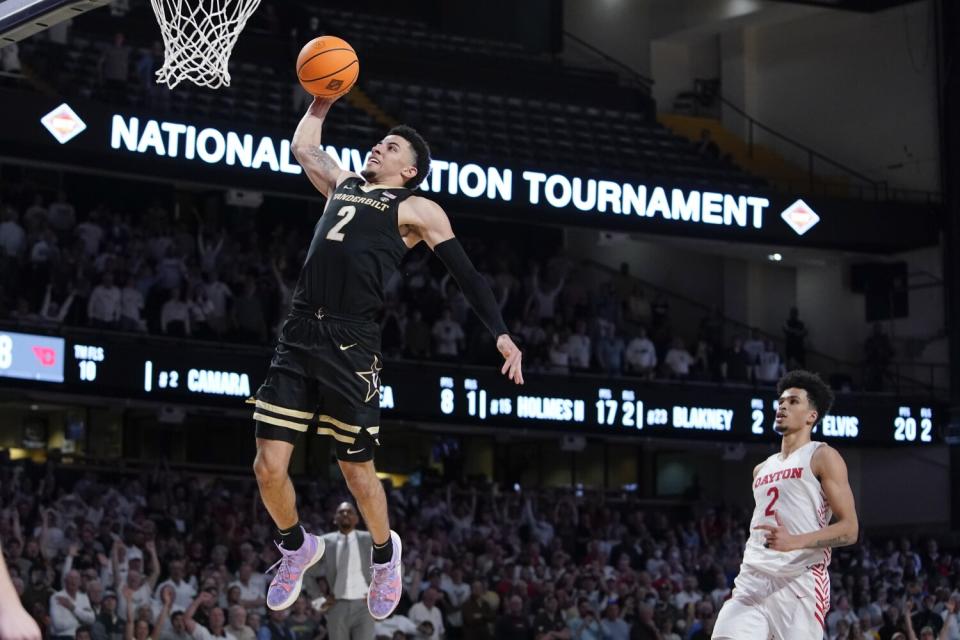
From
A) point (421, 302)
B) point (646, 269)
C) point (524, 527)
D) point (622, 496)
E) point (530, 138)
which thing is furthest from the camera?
point (646, 269)

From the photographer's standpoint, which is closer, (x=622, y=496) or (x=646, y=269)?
(x=622, y=496)

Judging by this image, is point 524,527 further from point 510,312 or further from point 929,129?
point 929,129

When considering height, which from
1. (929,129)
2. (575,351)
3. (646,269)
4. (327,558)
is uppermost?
(929,129)

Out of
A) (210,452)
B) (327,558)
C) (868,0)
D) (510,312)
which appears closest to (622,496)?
(510,312)

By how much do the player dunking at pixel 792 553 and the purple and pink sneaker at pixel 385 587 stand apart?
6.00 feet

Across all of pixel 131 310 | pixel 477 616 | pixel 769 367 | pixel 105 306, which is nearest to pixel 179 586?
pixel 477 616

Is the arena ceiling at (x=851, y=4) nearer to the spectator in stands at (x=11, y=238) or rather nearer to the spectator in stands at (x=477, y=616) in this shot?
the spectator in stands at (x=11, y=238)

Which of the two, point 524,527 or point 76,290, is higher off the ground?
point 76,290

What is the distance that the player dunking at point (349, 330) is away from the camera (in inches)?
308

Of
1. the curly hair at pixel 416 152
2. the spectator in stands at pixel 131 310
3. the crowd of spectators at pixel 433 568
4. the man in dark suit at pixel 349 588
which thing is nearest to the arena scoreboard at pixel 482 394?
the spectator in stands at pixel 131 310

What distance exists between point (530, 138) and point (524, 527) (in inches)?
288

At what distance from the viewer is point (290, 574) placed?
8.22 metres

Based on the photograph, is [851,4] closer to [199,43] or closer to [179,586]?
[179,586]

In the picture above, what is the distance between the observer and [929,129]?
29.4 m
